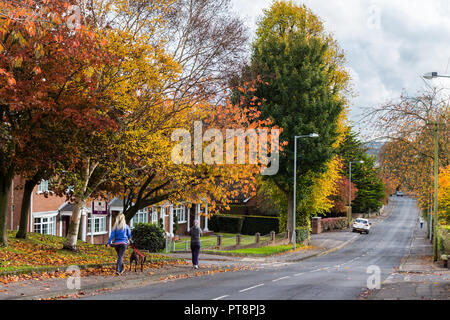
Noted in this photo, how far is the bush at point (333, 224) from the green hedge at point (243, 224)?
8.83m

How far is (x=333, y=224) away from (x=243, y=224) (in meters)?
12.9

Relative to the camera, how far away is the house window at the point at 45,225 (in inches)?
1356

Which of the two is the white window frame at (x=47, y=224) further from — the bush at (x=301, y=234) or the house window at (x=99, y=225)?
the bush at (x=301, y=234)

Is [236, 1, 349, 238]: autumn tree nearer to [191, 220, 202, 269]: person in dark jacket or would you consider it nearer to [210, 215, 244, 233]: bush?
[191, 220, 202, 269]: person in dark jacket

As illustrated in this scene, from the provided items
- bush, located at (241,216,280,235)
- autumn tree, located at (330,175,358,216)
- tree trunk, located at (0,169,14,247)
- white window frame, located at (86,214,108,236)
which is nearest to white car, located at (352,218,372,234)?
autumn tree, located at (330,175,358,216)

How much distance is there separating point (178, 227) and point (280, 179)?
14867 millimetres

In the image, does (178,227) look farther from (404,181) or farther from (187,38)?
(187,38)

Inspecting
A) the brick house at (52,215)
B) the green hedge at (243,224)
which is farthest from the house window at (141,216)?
the green hedge at (243,224)

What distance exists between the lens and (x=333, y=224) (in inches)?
2504

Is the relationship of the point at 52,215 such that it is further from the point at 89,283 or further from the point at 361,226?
the point at 361,226

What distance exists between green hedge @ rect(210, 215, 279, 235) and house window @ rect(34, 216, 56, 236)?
77.7ft

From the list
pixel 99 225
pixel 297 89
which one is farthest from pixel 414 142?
pixel 99 225

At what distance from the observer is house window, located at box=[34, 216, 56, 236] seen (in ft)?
113

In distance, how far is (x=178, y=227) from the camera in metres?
49.4
